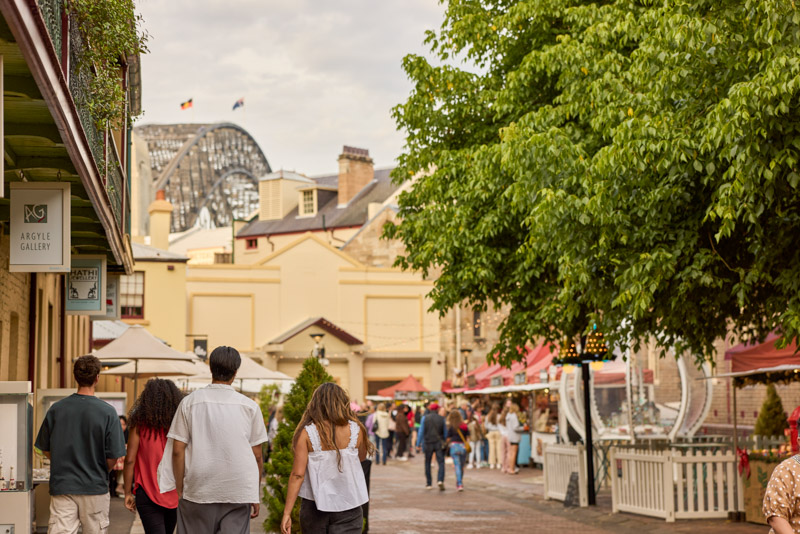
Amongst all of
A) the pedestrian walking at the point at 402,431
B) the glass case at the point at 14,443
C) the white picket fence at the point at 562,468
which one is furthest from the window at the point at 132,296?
the glass case at the point at 14,443

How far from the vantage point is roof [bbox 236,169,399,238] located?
69.8 m

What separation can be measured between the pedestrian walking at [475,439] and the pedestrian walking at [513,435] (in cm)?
176

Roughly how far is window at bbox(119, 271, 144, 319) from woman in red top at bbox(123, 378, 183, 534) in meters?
36.3

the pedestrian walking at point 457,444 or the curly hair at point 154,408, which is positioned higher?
the curly hair at point 154,408

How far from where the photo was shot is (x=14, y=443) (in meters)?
7.99

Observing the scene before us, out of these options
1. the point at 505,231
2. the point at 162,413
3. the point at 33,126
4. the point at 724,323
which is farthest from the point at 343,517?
the point at 505,231

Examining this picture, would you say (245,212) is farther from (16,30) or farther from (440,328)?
(16,30)

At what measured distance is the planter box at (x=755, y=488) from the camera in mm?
15039

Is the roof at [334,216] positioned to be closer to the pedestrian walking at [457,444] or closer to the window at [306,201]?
the window at [306,201]

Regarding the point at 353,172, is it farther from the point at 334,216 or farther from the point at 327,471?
the point at 327,471

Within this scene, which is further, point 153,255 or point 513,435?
point 153,255

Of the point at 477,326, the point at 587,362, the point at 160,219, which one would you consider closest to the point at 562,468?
the point at 587,362

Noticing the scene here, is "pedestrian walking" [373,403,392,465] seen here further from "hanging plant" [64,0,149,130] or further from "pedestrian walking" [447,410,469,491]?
Answer: "hanging plant" [64,0,149,130]

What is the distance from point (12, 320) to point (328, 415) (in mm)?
6677
